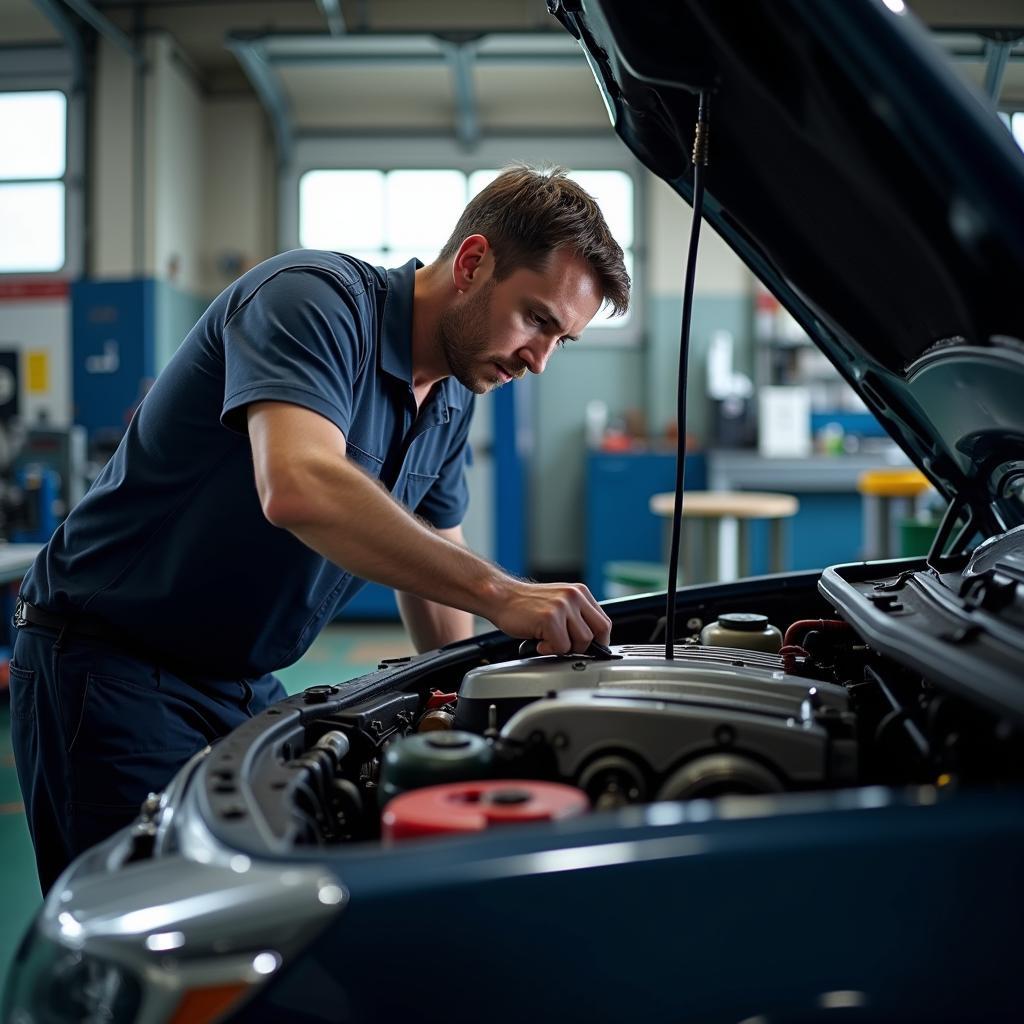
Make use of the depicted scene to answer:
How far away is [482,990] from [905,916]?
0.26 metres

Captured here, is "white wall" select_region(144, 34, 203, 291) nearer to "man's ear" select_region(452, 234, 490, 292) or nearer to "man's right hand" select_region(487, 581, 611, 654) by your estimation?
"man's ear" select_region(452, 234, 490, 292)

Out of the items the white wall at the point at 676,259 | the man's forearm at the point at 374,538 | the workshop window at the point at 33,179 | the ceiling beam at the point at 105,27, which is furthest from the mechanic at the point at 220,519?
the workshop window at the point at 33,179

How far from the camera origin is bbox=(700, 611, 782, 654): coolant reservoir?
140cm

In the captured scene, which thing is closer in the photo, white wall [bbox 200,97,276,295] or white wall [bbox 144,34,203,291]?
white wall [bbox 144,34,203,291]

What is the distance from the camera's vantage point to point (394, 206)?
7.45m

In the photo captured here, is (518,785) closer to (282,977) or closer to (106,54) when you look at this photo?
(282,977)

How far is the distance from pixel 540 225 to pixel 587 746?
2.72ft

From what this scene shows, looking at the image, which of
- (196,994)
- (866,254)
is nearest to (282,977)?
(196,994)

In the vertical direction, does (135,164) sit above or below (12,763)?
above

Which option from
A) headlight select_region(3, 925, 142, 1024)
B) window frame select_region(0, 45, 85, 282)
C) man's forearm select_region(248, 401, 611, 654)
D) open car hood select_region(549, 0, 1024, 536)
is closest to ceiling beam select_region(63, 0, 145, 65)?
window frame select_region(0, 45, 85, 282)

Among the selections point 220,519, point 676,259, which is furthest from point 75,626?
point 676,259

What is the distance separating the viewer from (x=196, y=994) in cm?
62

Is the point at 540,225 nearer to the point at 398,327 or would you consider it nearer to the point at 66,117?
the point at 398,327

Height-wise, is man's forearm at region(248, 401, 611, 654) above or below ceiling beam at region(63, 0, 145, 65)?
below
